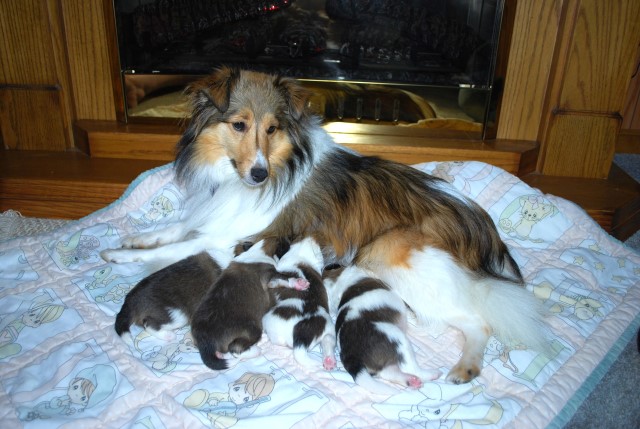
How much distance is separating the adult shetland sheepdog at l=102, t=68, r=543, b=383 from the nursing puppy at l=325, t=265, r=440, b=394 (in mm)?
183

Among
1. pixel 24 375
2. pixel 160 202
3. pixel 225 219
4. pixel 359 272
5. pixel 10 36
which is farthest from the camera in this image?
pixel 10 36

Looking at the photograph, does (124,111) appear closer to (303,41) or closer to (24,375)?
(303,41)

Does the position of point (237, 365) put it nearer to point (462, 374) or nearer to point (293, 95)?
point (462, 374)

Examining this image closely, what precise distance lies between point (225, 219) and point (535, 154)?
221 cm

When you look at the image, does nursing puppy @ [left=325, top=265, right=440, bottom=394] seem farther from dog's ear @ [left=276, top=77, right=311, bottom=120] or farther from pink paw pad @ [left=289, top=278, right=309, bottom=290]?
dog's ear @ [left=276, top=77, right=311, bottom=120]

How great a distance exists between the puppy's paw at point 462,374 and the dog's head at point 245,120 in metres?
1.08

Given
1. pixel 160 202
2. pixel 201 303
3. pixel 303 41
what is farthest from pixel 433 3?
pixel 201 303

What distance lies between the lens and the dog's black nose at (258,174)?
2.14 meters

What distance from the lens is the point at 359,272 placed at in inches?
Answer: 82.8

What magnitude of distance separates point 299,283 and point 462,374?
2.24ft

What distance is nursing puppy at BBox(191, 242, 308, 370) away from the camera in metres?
1.81

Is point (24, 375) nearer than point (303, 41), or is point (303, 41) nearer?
point (24, 375)

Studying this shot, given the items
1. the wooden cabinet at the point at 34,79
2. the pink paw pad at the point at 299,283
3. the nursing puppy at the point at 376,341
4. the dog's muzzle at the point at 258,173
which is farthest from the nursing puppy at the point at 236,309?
the wooden cabinet at the point at 34,79

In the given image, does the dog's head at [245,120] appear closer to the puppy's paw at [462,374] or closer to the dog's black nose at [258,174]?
the dog's black nose at [258,174]
